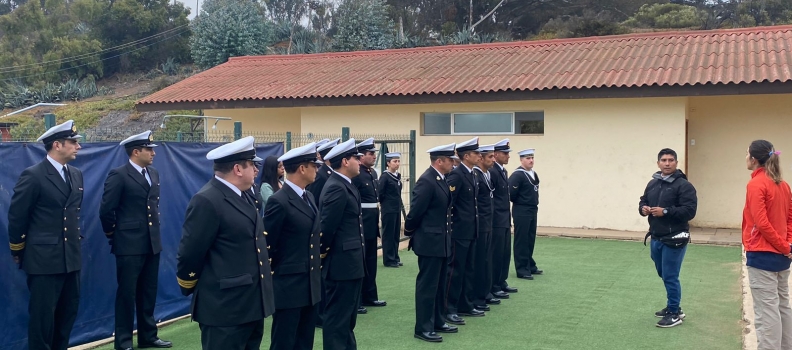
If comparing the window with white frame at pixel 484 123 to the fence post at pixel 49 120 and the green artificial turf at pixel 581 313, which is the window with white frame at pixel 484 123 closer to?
the green artificial turf at pixel 581 313

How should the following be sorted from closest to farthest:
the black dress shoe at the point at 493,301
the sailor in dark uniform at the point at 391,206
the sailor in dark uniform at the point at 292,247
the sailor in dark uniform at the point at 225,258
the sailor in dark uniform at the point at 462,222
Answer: the sailor in dark uniform at the point at 225,258
the sailor in dark uniform at the point at 292,247
the sailor in dark uniform at the point at 462,222
the black dress shoe at the point at 493,301
the sailor in dark uniform at the point at 391,206

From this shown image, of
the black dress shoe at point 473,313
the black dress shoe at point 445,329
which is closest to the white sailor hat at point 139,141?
the black dress shoe at point 445,329

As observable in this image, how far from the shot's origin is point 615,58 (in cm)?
1582

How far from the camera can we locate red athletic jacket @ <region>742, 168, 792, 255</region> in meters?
5.64

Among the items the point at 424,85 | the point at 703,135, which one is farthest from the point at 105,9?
the point at 703,135

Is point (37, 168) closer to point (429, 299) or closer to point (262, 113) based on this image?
point (429, 299)

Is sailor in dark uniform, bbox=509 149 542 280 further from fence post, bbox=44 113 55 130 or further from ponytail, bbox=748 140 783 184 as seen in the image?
fence post, bbox=44 113 55 130

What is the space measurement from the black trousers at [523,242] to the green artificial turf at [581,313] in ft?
0.68

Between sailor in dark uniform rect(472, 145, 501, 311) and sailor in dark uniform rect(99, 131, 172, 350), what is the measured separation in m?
3.22

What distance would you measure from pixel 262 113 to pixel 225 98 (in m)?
1.16

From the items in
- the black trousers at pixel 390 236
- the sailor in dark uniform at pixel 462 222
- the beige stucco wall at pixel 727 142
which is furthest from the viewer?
the beige stucco wall at pixel 727 142

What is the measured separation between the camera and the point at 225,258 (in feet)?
13.7

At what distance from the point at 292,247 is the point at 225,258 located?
0.75m

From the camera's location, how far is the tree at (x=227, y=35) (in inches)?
1431
